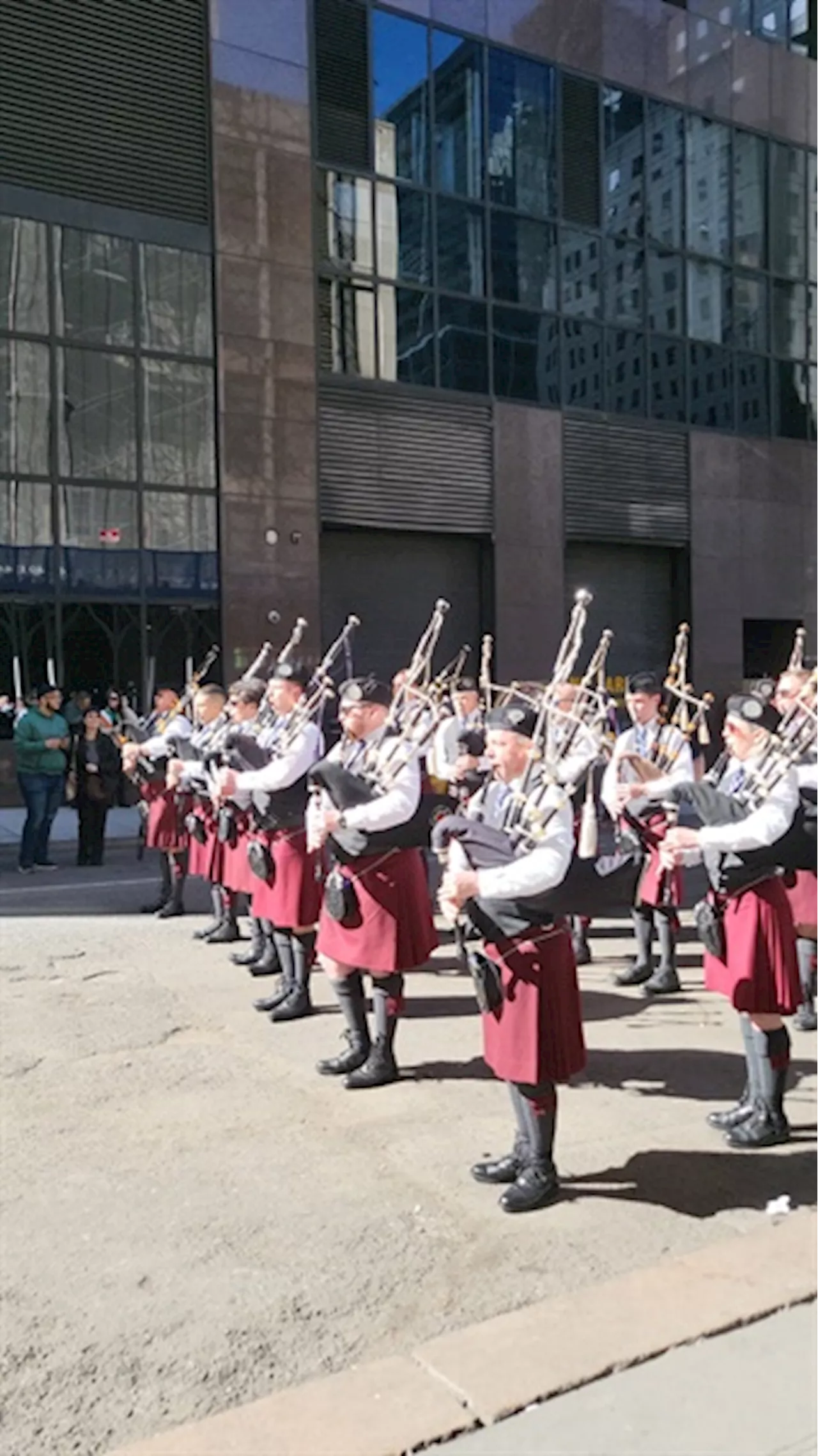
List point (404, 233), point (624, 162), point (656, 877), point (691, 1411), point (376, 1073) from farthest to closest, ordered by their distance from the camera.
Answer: point (624, 162)
point (404, 233)
point (656, 877)
point (376, 1073)
point (691, 1411)

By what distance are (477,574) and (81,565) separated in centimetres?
725

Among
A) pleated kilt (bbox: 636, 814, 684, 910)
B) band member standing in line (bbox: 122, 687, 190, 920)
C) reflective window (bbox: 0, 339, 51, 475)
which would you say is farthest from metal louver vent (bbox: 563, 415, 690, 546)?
pleated kilt (bbox: 636, 814, 684, 910)

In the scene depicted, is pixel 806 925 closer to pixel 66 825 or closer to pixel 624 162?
pixel 66 825

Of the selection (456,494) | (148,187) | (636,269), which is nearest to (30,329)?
(148,187)

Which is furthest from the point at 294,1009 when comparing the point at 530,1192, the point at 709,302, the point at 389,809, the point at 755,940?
the point at 709,302

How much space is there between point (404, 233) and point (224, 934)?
1561cm

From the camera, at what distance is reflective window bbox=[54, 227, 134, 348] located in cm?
1864

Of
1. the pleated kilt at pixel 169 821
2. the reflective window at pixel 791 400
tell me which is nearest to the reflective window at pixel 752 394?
the reflective window at pixel 791 400

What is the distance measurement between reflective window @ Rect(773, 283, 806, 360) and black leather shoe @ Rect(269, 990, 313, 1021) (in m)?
22.4

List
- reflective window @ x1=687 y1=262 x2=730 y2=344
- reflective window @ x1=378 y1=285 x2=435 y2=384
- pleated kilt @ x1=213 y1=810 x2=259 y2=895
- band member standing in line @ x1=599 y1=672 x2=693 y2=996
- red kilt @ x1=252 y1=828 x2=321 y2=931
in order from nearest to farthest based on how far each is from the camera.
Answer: red kilt @ x1=252 y1=828 x2=321 y2=931 → band member standing in line @ x1=599 y1=672 x2=693 y2=996 → pleated kilt @ x1=213 y1=810 x2=259 y2=895 → reflective window @ x1=378 y1=285 x2=435 y2=384 → reflective window @ x1=687 y1=262 x2=730 y2=344

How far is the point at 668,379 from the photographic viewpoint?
2453cm

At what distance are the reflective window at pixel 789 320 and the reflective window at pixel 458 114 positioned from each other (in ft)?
25.0

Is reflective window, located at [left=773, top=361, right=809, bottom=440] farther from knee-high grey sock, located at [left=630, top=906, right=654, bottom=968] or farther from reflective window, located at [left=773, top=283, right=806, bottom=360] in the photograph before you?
knee-high grey sock, located at [left=630, top=906, right=654, bottom=968]

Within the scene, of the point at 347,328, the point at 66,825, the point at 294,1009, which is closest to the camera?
the point at 294,1009
